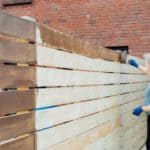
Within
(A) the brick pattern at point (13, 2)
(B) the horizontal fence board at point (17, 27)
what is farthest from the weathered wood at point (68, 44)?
(A) the brick pattern at point (13, 2)

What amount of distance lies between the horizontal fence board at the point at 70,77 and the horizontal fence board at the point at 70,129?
33 cm

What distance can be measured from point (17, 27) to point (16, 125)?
60 centimetres

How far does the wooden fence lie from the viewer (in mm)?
2908

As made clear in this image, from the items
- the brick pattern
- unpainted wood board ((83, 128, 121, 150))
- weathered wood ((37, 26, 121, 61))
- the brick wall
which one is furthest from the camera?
the brick pattern

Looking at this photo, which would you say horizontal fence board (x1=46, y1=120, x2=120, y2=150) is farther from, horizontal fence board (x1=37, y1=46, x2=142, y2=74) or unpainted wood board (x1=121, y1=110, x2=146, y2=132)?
unpainted wood board (x1=121, y1=110, x2=146, y2=132)

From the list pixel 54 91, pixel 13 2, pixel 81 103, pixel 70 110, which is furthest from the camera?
pixel 13 2

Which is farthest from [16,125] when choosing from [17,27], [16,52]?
[17,27]

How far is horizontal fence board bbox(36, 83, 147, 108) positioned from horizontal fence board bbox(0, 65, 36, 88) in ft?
0.53

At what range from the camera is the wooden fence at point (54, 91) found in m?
2.91

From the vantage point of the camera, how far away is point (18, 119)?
9.84ft

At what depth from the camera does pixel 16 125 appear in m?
2.97

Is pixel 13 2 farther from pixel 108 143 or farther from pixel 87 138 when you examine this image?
pixel 87 138

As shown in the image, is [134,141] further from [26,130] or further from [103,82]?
[26,130]

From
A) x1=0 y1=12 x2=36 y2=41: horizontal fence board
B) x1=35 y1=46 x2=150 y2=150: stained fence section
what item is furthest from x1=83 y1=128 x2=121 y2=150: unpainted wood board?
x1=0 y1=12 x2=36 y2=41: horizontal fence board
